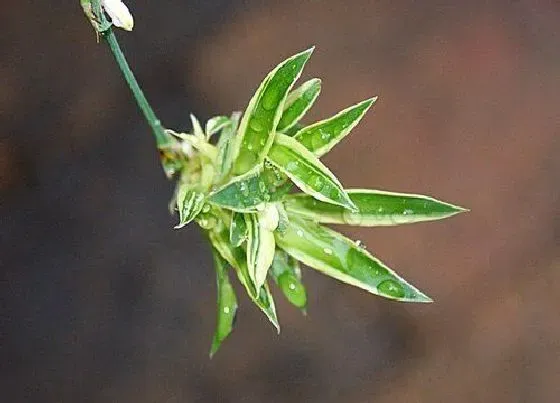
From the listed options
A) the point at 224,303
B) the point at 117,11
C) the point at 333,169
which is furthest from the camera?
the point at 333,169

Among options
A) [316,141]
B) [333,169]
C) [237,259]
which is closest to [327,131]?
[316,141]

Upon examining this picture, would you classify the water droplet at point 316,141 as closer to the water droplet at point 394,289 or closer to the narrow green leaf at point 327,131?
the narrow green leaf at point 327,131

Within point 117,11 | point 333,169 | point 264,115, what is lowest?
point 333,169

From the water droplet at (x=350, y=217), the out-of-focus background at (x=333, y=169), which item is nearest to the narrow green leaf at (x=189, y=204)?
the water droplet at (x=350, y=217)

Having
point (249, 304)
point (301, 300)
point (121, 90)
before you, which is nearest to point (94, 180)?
point (121, 90)

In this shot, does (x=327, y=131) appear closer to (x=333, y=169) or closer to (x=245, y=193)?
(x=245, y=193)

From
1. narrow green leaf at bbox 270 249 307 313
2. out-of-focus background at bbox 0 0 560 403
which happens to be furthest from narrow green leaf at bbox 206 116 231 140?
out-of-focus background at bbox 0 0 560 403
